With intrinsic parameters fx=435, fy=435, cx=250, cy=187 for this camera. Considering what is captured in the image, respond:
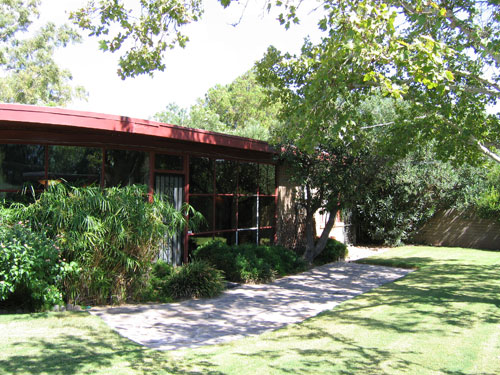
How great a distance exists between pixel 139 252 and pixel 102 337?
206 centimetres

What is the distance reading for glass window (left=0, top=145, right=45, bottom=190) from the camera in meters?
7.90

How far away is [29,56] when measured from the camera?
2833 centimetres

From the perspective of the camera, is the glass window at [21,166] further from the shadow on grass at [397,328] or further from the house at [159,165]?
the shadow on grass at [397,328]

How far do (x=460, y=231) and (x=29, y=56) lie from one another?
1076 inches

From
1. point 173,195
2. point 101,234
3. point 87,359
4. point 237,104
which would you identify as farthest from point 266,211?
point 237,104

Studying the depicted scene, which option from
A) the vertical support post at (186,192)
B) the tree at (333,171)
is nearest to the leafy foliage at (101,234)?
the vertical support post at (186,192)

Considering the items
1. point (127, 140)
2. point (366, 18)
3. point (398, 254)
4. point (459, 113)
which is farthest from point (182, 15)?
point (398, 254)

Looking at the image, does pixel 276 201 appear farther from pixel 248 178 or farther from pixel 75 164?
pixel 75 164

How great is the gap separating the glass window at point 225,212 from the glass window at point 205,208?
0.21 m

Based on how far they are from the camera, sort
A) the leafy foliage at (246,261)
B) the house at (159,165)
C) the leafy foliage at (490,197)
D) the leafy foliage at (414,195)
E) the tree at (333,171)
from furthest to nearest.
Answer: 1. the leafy foliage at (414,195)
2. the leafy foliage at (490,197)
3. the tree at (333,171)
4. the leafy foliage at (246,261)
5. the house at (159,165)

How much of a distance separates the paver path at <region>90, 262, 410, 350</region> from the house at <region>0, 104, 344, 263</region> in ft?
5.91

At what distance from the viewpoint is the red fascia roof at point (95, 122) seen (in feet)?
22.5

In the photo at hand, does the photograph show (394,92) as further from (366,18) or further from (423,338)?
(423,338)

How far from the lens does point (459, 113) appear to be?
10141 millimetres
